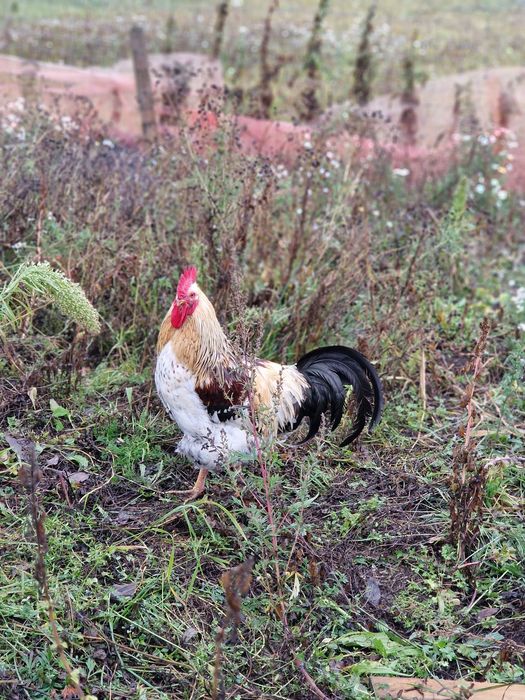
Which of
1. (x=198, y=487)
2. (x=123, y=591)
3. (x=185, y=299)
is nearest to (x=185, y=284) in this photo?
(x=185, y=299)

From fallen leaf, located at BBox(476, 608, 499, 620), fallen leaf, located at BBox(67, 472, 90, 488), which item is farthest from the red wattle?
fallen leaf, located at BBox(476, 608, 499, 620)

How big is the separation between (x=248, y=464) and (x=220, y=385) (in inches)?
20.4

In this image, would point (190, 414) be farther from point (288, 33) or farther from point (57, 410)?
point (288, 33)

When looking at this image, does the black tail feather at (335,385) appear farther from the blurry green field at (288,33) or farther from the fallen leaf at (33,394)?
the blurry green field at (288,33)

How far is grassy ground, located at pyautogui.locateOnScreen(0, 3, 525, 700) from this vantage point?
2.78 meters

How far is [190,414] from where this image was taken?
3393 mm

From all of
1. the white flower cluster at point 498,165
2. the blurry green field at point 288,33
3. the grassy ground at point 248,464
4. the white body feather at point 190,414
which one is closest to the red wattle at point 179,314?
the white body feather at point 190,414

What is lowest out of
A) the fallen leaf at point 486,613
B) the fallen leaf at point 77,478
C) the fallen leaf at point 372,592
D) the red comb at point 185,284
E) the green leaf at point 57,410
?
the fallen leaf at point 486,613

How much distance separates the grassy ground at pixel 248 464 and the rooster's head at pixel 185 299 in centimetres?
25

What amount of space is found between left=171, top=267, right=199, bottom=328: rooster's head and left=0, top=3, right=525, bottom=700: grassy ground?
252 mm

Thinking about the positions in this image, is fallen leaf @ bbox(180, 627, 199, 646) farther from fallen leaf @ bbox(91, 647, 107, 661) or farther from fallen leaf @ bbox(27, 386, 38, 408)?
fallen leaf @ bbox(27, 386, 38, 408)

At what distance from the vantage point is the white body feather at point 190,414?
3.34 meters

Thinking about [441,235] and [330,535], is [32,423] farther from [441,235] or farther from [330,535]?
[441,235]

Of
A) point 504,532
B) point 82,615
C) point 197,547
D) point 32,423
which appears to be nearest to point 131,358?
point 32,423
